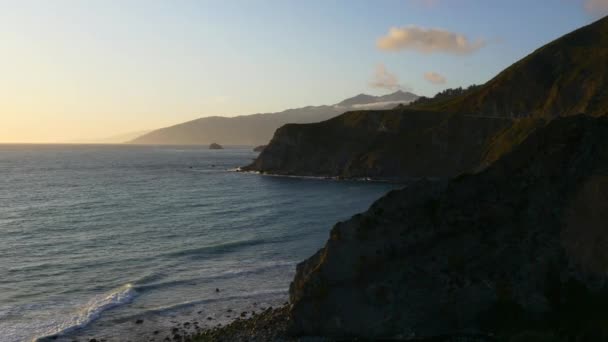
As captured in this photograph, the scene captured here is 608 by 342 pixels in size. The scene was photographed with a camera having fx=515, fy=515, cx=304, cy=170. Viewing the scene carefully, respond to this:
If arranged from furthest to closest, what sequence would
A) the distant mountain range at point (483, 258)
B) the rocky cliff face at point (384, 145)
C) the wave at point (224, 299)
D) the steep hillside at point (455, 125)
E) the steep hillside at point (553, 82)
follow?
1. the rocky cliff face at point (384, 145)
2. the steep hillside at point (455, 125)
3. the steep hillside at point (553, 82)
4. the wave at point (224, 299)
5. the distant mountain range at point (483, 258)

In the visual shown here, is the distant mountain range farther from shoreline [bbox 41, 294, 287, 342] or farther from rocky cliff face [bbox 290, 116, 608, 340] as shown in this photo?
shoreline [bbox 41, 294, 287, 342]

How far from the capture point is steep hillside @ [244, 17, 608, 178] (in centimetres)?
12678

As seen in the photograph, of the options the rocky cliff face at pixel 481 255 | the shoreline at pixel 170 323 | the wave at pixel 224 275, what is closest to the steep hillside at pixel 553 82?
the wave at pixel 224 275

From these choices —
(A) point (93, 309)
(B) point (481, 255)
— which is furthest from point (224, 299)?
(B) point (481, 255)

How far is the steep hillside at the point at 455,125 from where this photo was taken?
416 feet

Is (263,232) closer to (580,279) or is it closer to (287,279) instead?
(287,279)

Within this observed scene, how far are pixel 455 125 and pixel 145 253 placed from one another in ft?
352

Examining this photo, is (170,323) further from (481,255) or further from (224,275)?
(481,255)

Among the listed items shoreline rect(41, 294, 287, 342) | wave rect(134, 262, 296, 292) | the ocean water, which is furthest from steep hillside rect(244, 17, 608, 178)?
shoreline rect(41, 294, 287, 342)

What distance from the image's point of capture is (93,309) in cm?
3197

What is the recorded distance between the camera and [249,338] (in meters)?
26.3

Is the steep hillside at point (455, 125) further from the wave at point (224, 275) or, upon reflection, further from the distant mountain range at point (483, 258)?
the distant mountain range at point (483, 258)

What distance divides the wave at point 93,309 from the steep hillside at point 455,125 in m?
94.9

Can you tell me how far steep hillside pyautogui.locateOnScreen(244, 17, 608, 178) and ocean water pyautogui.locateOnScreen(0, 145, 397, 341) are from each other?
42407 mm
